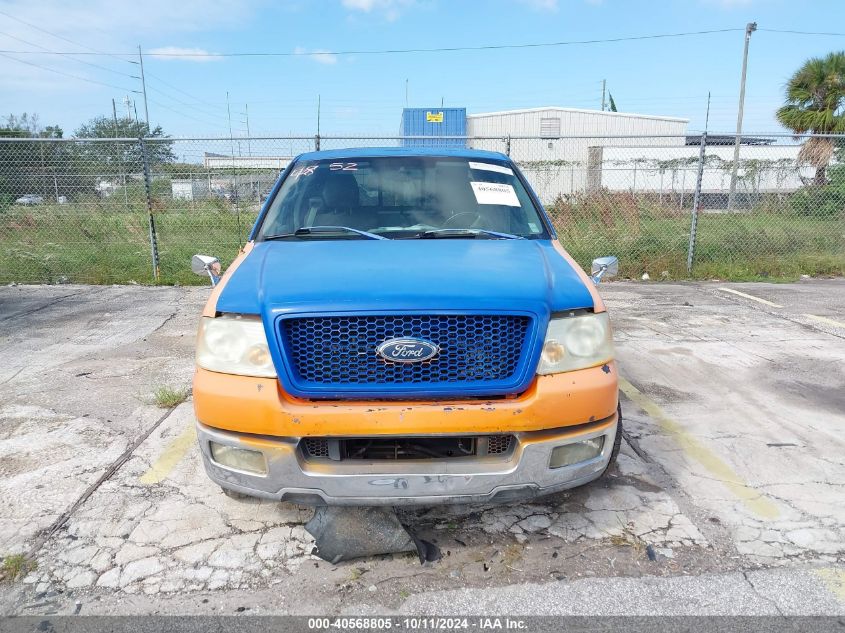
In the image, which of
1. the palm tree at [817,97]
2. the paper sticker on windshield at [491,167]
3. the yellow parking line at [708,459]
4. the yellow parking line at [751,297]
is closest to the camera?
the yellow parking line at [708,459]

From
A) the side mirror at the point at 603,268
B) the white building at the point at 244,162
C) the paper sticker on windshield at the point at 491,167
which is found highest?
the white building at the point at 244,162

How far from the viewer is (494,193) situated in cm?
363

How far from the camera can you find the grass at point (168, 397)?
13.9 ft

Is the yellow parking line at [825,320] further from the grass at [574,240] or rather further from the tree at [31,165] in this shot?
the tree at [31,165]

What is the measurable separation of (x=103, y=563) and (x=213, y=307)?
3.87ft

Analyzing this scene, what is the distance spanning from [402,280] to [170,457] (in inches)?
78.9

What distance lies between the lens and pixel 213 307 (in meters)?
2.46

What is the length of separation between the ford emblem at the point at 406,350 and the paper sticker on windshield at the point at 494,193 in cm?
157

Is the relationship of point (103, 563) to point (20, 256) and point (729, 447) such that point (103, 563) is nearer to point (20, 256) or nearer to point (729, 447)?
point (729, 447)

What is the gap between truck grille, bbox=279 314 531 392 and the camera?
2.27 metres

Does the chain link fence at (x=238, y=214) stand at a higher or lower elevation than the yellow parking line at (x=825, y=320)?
higher

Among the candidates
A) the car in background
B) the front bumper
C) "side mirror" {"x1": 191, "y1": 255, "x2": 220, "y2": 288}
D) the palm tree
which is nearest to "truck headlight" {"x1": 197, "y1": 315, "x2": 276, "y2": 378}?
the front bumper

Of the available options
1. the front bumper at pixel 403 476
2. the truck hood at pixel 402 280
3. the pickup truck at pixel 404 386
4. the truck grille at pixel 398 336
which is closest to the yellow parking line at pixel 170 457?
the pickup truck at pixel 404 386

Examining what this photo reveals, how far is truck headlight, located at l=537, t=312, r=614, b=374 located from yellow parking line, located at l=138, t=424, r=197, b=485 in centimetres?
221
